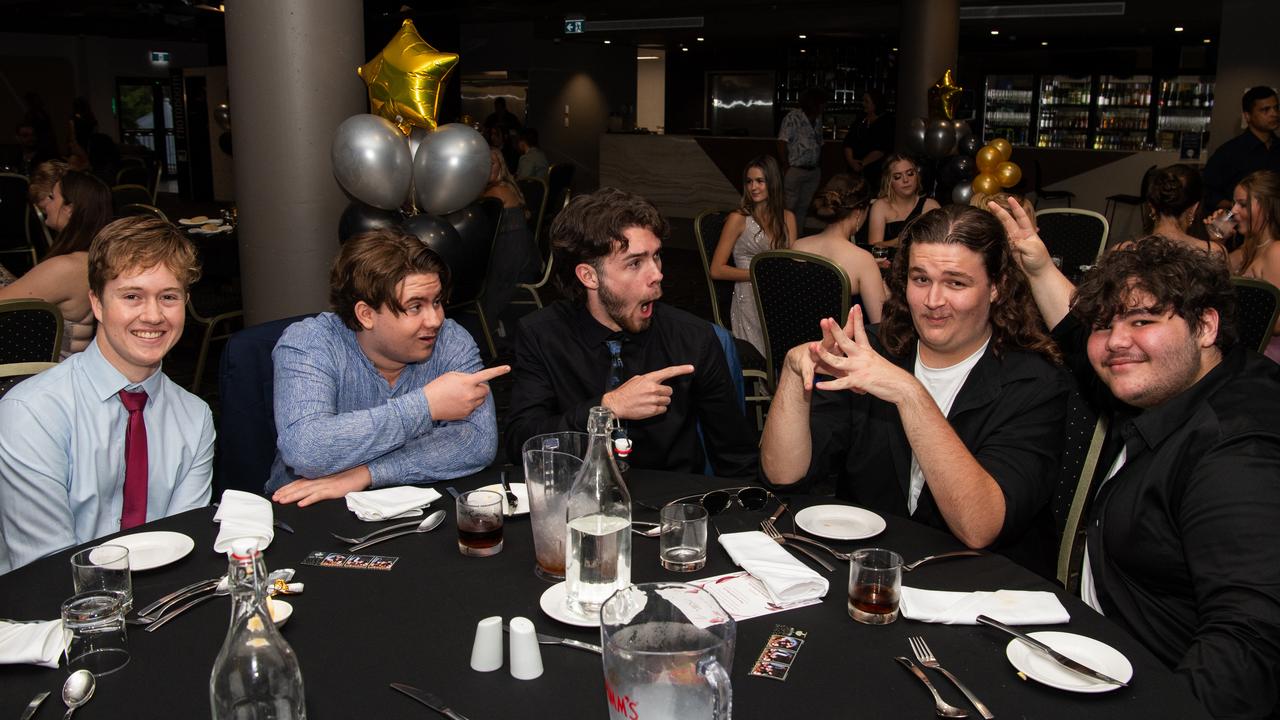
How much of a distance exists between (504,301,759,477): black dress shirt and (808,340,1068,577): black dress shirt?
1.17 feet

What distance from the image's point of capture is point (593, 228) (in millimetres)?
2559

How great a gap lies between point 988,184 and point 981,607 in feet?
18.9

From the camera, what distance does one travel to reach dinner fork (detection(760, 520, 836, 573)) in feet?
5.43

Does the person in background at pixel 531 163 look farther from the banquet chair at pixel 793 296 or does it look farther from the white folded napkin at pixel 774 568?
the white folded napkin at pixel 774 568

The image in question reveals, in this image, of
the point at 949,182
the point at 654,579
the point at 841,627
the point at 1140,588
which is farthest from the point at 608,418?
the point at 949,182

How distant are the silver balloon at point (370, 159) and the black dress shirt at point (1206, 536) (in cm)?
296

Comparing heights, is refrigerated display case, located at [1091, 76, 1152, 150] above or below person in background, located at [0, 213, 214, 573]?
above

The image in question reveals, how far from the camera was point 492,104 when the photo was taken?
17.5m

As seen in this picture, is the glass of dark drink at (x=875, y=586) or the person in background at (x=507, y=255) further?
the person in background at (x=507, y=255)

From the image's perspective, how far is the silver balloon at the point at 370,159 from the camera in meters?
3.82

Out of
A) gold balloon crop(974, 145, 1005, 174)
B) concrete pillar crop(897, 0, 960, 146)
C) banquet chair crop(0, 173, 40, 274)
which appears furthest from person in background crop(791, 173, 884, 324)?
banquet chair crop(0, 173, 40, 274)

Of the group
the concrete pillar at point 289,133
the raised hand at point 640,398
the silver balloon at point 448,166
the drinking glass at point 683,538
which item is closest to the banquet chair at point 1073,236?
the silver balloon at point 448,166

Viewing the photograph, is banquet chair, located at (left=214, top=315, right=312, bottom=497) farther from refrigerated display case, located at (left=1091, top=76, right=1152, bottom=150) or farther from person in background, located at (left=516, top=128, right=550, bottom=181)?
refrigerated display case, located at (left=1091, top=76, right=1152, bottom=150)

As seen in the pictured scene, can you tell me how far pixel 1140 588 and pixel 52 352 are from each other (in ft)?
10.3
